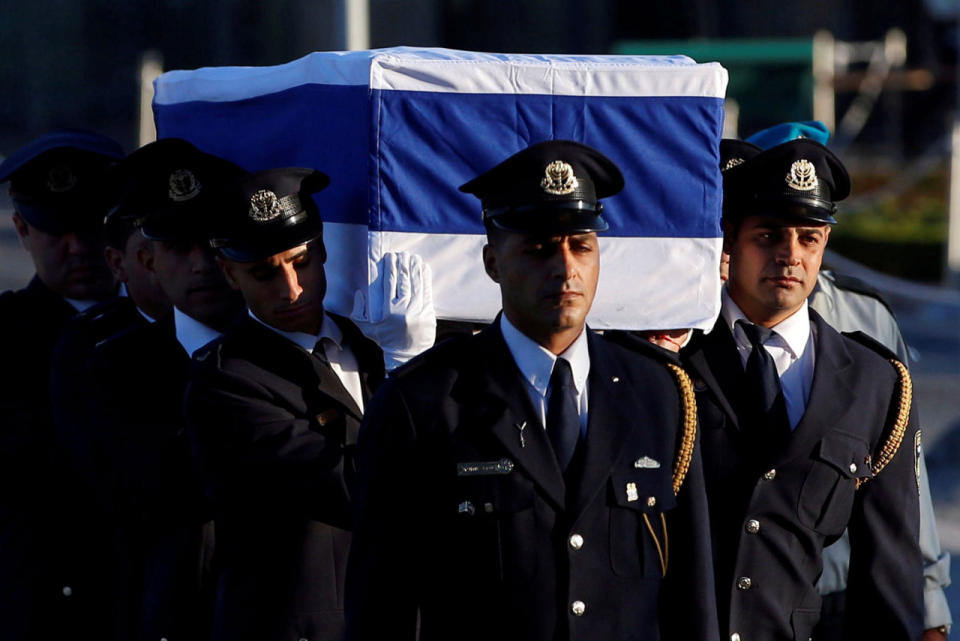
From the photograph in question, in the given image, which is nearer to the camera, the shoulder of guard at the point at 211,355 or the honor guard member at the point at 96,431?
the shoulder of guard at the point at 211,355

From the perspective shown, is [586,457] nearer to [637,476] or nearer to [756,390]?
[637,476]

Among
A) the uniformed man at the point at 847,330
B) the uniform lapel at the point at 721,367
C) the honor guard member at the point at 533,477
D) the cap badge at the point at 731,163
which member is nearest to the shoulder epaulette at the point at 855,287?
the uniformed man at the point at 847,330

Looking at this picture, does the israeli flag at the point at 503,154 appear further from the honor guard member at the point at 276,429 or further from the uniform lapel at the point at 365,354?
the honor guard member at the point at 276,429

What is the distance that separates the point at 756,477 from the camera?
11.1ft

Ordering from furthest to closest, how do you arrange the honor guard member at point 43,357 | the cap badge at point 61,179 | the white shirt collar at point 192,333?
1. the cap badge at point 61,179
2. the honor guard member at point 43,357
3. the white shirt collar at point 192,333

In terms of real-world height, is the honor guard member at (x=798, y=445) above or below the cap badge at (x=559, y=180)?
below

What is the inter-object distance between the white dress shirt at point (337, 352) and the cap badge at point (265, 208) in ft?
0.75

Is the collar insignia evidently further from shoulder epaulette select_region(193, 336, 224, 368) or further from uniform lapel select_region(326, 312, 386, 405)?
shoulder epaulette select_region(193, 336, 224, 368)

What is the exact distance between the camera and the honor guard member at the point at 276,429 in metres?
3.36

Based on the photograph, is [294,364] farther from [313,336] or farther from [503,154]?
[503,154]

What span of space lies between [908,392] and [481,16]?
69.4 ft

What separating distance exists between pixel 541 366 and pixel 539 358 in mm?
16

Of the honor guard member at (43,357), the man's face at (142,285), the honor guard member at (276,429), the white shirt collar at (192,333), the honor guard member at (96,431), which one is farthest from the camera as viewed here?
the honor guard member at (43,357)

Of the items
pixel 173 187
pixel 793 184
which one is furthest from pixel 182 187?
pixel 793 184
